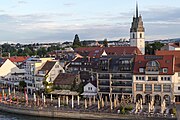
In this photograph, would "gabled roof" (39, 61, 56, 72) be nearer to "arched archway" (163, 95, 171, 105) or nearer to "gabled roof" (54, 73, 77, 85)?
"gabled roof" (54, 73, 77, 85)

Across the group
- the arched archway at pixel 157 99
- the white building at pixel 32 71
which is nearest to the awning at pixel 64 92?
the white building at pixel 32 71

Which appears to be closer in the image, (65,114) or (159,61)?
(65,114)

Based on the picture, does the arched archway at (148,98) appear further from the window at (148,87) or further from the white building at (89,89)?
the white building at (89,89)

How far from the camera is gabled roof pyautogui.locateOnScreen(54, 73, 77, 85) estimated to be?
67.2 m

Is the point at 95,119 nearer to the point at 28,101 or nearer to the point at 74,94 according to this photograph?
the point at 74,94

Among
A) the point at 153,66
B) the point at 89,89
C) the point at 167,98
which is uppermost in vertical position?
the point at 153,66

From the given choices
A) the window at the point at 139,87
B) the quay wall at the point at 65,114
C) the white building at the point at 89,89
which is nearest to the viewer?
the quay wall at the point at 65,114

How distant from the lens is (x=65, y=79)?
6838cm

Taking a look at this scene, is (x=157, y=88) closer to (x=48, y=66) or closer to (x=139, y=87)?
(x=139, y=87)

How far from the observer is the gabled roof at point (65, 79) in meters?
67.2

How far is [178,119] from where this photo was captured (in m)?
45.5

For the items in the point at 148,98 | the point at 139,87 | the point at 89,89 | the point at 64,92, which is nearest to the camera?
the point at 148,98

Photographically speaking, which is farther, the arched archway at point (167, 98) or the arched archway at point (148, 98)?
the arched archway at point (148, 98)

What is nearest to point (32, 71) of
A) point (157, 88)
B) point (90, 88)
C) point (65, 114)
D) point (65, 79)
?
point (65, 79)
